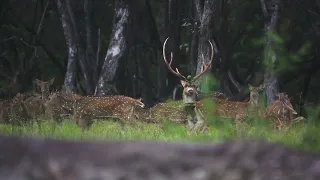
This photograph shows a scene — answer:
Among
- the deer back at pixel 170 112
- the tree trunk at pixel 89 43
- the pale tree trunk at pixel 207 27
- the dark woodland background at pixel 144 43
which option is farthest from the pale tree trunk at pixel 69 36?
the deer back at pixel 170 112

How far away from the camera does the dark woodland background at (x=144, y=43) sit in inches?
677

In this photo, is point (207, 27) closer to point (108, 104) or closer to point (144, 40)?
point (108, 104)

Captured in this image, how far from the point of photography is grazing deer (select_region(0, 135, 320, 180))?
91 cm

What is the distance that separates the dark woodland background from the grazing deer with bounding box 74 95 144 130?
19.9 ft

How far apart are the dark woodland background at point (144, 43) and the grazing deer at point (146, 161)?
1423 cm

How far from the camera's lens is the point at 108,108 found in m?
9.37

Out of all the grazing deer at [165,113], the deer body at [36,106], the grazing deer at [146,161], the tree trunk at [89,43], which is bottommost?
the grazing deer at [165,113]

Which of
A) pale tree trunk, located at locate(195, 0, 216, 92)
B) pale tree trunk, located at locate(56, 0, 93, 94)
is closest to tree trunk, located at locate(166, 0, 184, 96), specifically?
pale tree trunk, located at locate(56, 0, 93, 94)

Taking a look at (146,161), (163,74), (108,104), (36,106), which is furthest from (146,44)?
(146,161)

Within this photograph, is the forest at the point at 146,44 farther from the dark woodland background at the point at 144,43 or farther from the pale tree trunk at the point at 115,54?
the pale tree trunk at the point at 115,54

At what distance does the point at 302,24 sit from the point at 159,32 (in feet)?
20.1

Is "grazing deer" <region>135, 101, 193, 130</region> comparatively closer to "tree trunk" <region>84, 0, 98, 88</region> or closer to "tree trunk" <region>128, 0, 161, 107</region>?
"tree trunk" <region>84, 0, 98, 88</region>

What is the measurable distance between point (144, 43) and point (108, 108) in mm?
12778

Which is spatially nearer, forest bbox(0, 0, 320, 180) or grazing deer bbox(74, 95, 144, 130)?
forest bbox(0, 0, 320, 180)
